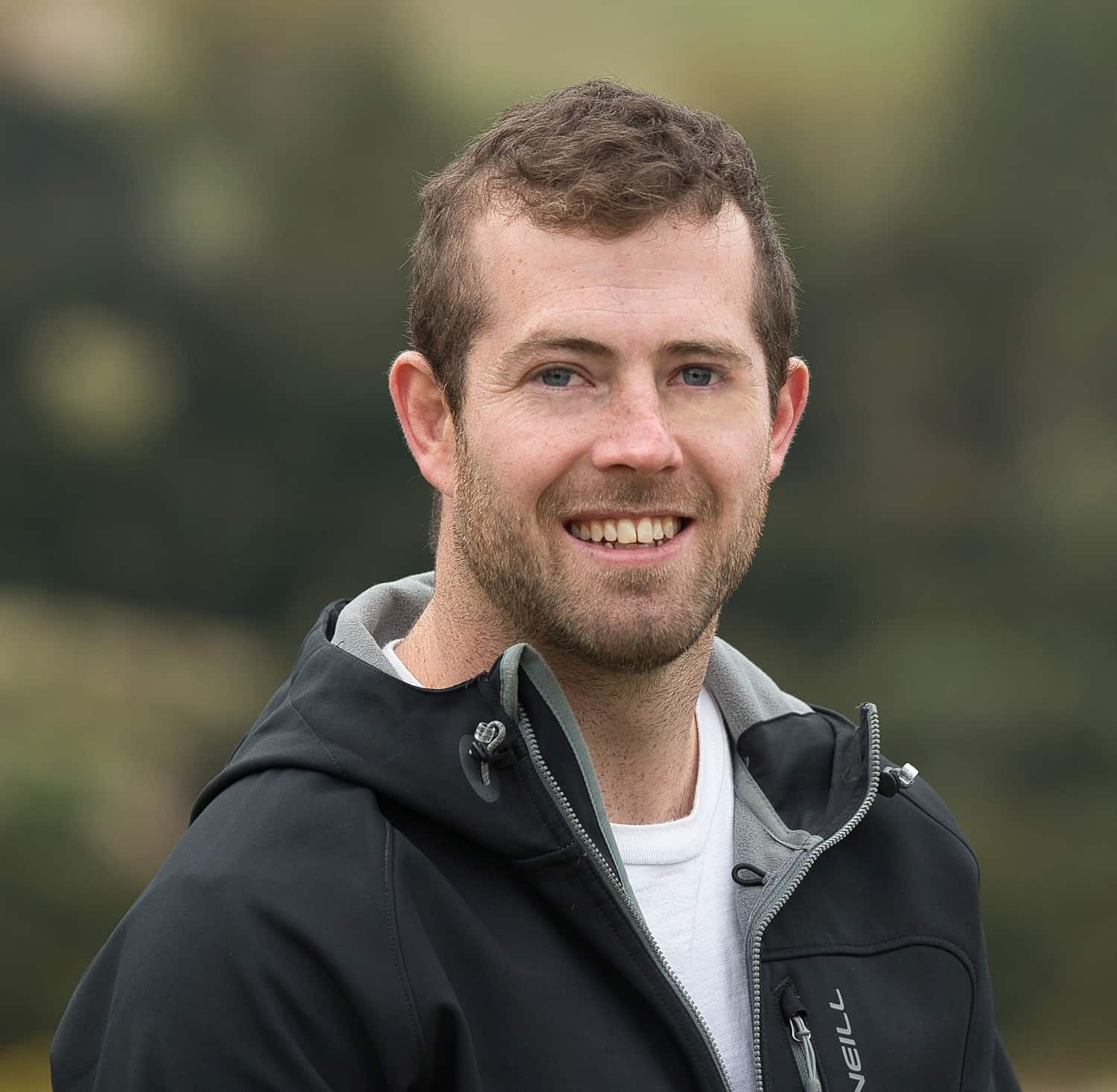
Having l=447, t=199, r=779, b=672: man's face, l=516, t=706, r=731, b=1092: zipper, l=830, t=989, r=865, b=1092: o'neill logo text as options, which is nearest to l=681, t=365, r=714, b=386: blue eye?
l=447, t=199, r=779, b=672: man's face

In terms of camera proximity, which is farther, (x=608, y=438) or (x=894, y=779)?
(x=894, y=779)

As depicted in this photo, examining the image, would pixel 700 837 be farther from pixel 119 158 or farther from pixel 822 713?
pixel 119 158

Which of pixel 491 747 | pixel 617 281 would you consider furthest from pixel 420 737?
pixel 617 281

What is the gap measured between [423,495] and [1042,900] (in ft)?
6.47

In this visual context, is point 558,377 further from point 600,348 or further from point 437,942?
point 437,942

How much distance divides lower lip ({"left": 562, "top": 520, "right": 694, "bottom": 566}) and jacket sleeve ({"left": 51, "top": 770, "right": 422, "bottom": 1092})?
0.38 m

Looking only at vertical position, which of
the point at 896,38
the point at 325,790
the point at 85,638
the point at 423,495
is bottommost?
the point at 85,638

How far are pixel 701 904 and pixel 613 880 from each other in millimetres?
240

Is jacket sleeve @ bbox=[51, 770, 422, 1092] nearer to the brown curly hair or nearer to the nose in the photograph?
the nose

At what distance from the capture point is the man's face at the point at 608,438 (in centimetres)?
166

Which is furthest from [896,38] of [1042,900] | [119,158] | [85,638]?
[85,638]

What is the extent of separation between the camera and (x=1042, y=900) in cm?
411

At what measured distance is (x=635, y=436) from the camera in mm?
1643

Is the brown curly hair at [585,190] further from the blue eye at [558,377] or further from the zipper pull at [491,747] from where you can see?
the zipper pull at [491,747]
